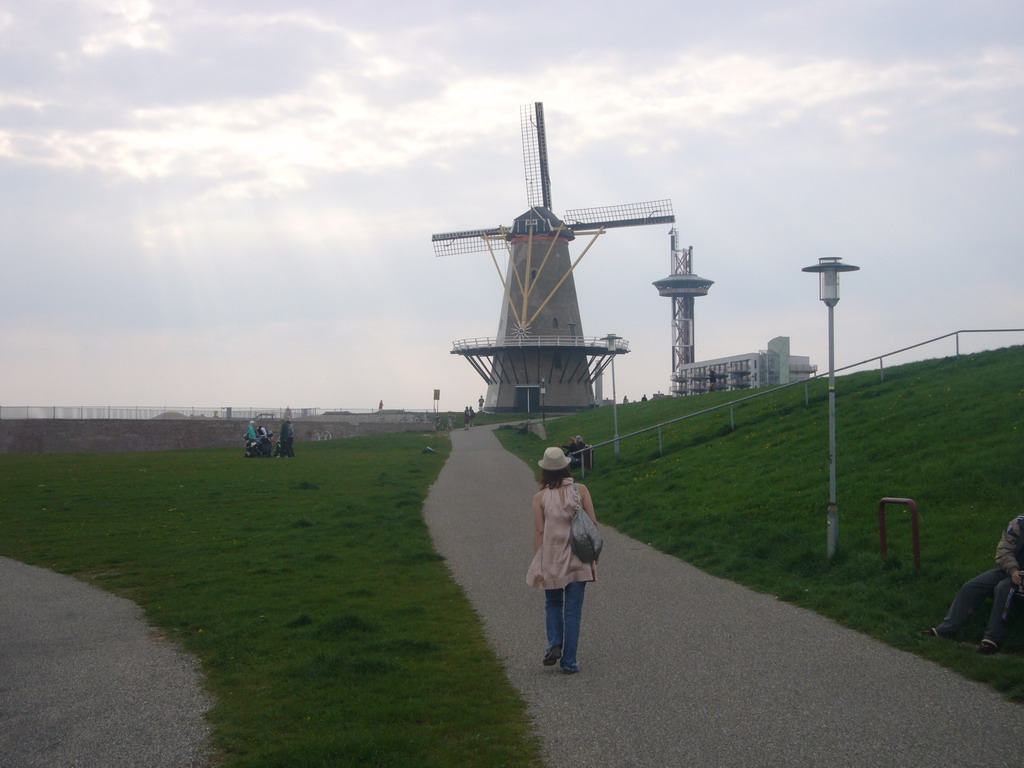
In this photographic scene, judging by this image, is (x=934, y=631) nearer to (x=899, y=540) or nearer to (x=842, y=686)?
(x=842, y=686)

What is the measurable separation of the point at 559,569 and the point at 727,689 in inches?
62.0

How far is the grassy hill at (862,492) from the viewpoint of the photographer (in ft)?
32.1

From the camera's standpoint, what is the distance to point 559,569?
26.0 ft

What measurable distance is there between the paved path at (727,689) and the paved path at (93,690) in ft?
7.97

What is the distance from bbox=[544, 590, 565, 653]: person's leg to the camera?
803 centimetres

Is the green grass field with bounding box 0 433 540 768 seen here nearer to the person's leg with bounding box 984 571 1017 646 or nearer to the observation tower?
the person's leg with bounding box 984 571 1017 646

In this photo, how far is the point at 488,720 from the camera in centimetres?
652

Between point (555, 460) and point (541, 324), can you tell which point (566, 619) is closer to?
point (555, 460)

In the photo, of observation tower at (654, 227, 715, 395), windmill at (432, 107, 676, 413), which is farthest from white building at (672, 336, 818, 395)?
observation tower at (654, 227, 715, 395)

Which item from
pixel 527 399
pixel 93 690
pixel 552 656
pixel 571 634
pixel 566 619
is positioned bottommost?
pixel 93 690

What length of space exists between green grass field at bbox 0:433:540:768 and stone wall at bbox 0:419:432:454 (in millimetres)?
20457

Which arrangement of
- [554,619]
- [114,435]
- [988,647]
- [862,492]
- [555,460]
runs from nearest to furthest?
[988,647], [554,619], [555,460], [862,492], [114,435]

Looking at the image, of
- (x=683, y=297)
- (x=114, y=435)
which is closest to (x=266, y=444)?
(x=114, y=435)

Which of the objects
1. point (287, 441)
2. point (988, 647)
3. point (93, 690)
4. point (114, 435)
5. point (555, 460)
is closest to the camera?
point (93, 690)
